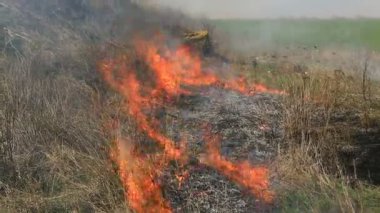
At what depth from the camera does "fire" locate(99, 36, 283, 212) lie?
250 inches

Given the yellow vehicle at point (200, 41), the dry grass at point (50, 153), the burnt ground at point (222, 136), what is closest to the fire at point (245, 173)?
the burnt ground at point (222, 136)

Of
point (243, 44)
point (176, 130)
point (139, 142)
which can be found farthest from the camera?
point (243, 44)

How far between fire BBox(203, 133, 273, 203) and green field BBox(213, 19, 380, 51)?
14143 millimetres

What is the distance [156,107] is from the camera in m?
9.80

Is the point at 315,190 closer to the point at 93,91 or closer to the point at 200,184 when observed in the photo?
the point at 200,184

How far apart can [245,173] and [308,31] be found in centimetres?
1993

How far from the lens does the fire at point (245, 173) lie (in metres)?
6.66

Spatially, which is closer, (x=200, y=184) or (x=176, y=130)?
(x=200, y=184)

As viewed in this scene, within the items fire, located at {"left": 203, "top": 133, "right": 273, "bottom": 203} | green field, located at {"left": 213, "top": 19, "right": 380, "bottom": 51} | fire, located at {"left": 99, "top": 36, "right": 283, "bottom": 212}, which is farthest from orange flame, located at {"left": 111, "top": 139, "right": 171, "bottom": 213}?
green field, located at {"left": 213, "top": 19, "right": 380, "bottom": 51}

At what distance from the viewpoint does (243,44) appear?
69.3ft

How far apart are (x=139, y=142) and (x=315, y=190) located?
2.64 m

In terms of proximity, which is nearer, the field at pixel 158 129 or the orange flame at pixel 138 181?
the orange flame at pixel 138 181

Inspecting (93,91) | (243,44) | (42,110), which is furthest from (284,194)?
(243,44)

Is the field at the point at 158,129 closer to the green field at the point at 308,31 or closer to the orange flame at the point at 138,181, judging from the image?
the orange flame at the point at 138,181
